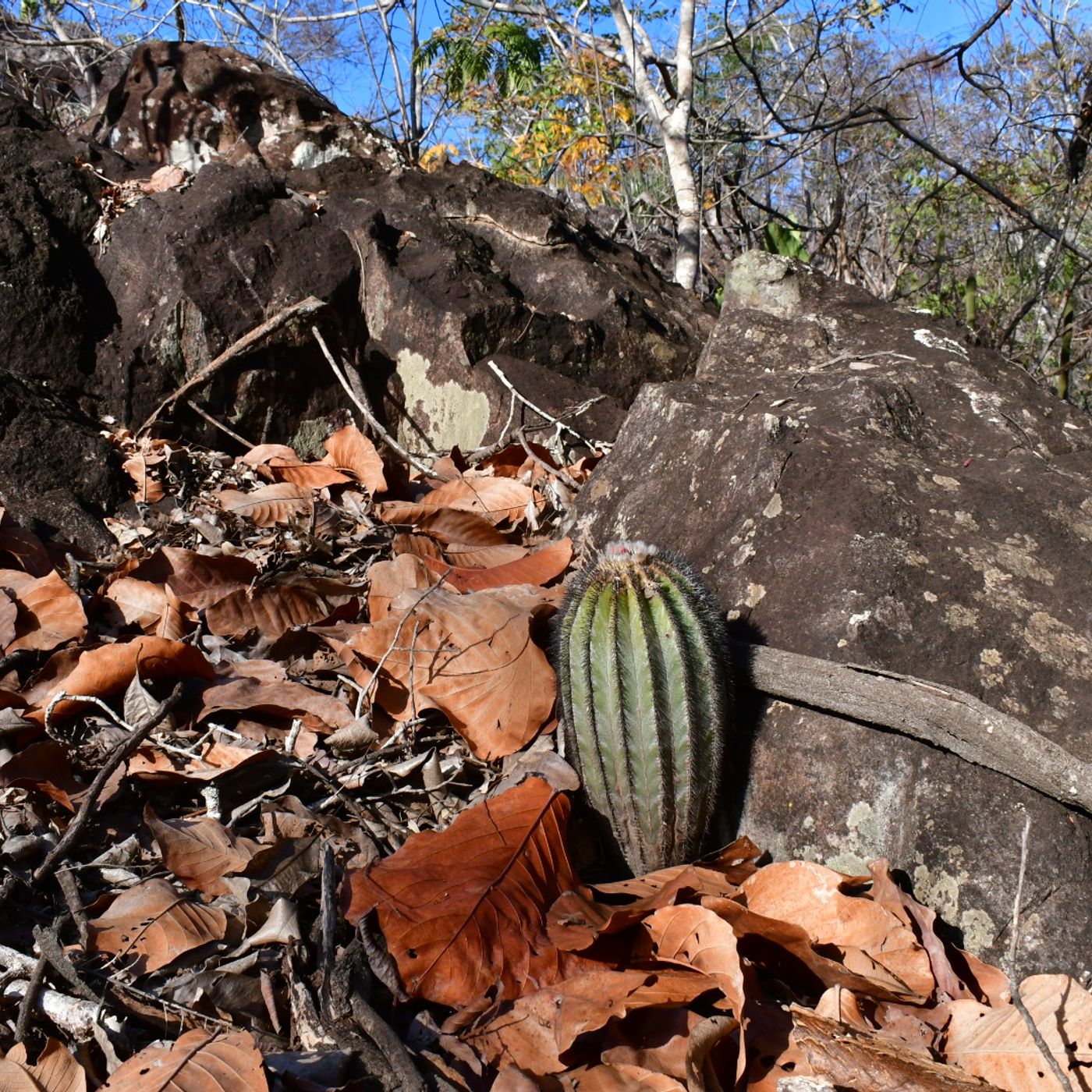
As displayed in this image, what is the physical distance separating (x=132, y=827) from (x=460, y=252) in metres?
2.85

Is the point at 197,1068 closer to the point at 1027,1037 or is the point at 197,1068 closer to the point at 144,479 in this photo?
the point at 1027,1037

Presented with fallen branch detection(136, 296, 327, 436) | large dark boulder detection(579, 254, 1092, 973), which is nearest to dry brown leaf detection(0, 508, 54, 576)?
fallen branch detection(136, 296, 327, 436)

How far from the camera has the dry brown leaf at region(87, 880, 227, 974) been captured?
1.79 m

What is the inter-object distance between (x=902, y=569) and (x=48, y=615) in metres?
2.01

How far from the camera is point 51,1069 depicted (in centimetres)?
157

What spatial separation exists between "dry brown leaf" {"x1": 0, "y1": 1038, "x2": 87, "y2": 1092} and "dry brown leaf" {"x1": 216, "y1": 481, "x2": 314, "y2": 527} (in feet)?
5.99

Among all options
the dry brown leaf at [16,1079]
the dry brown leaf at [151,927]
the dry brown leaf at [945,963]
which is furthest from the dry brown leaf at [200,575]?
the dry brown leaf at [945,963]

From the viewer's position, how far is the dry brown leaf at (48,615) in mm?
2545

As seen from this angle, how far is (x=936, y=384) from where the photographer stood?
3.00 meters

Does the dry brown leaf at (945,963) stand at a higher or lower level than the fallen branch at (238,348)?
lower

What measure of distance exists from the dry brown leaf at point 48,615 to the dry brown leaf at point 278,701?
1.39 ft

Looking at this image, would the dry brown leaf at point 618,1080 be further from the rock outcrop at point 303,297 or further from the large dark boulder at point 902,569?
the rock outcrop at point 303,297

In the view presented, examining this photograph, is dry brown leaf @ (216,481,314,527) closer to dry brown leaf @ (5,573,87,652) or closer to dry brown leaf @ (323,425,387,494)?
dry brown leaf @ (323,425,387,494)

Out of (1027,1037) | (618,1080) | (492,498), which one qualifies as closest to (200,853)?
(618,1080)
